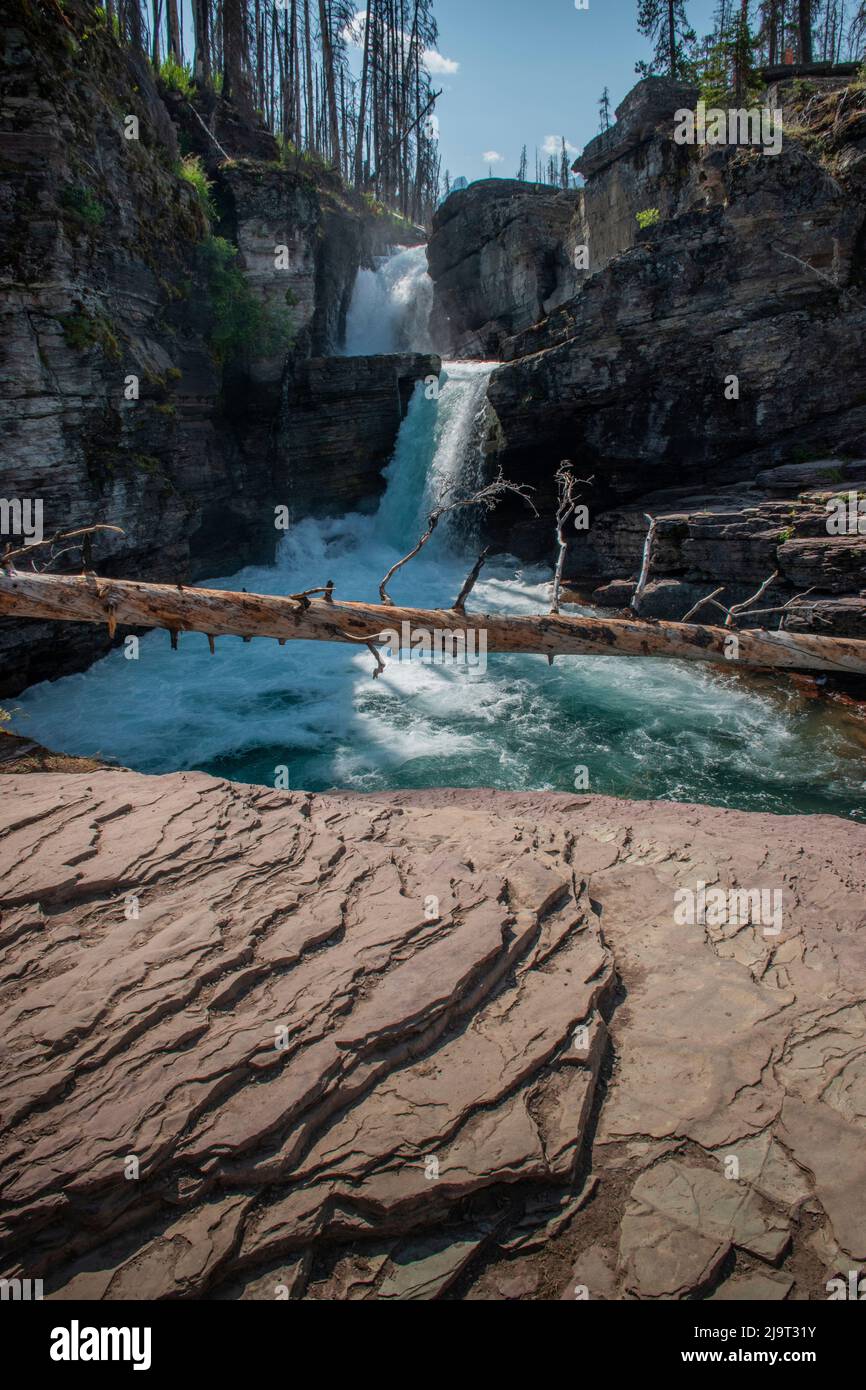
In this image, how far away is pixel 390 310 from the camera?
3409 cm

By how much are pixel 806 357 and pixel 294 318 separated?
1495 cm

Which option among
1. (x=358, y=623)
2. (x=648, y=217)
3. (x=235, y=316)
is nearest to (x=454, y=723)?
(x=358, y=623)

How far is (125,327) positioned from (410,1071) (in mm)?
16192

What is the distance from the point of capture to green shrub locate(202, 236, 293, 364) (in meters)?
18.1

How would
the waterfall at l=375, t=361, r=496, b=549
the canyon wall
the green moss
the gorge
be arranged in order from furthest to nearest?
the waterfall at l=375, t=361, r=496, b=549 < the canyon wall < the green moss < the gorge

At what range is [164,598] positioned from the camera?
711 centimetres

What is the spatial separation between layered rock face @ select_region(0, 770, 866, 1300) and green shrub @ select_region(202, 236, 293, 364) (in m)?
17.7

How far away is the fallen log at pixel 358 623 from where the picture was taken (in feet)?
23.3

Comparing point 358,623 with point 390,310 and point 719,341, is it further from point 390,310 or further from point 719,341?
point 390,310

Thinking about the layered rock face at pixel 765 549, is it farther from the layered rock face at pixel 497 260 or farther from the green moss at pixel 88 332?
the layered rock face at pixel 497 260

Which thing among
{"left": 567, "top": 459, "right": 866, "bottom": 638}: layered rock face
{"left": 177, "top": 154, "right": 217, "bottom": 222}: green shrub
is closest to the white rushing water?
{"left": 567, "top": 459, "right": 866, "bottom": 638}: layered rock face

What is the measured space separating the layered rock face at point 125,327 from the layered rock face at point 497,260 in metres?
10.7

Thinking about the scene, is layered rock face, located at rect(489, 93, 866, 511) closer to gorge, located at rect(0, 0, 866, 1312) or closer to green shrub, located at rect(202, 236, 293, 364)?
gorge, located at rect(0, 0, 866, 1312)

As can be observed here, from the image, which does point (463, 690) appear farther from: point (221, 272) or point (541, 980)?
point (221, 272)
